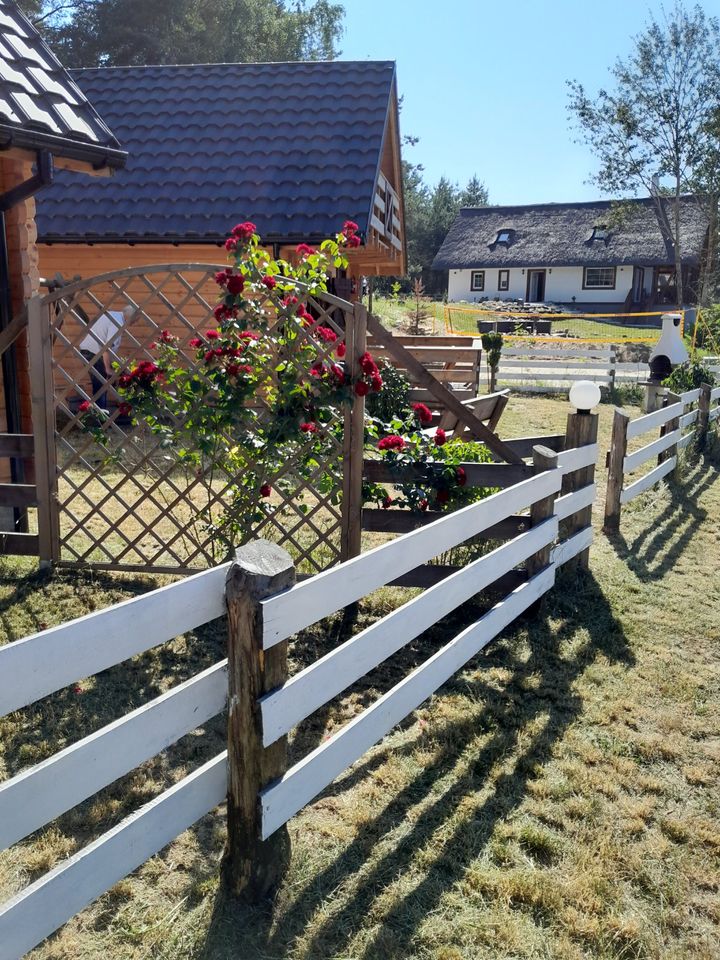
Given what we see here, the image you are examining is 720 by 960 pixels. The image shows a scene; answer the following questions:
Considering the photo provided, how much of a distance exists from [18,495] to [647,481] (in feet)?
17.4

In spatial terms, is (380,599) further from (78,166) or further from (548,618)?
(78,166)

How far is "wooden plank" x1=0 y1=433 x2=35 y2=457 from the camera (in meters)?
5.43

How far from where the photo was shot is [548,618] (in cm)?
516

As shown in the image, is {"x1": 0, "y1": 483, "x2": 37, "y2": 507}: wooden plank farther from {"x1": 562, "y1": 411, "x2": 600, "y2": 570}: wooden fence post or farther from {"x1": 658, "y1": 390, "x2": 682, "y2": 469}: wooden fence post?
{"x1": 658, "y1": 390, "x2": 682, "y2": 469}: wooden fence post

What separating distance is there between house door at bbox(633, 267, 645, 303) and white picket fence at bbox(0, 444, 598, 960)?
4352cm

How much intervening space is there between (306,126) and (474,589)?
35.4 ft

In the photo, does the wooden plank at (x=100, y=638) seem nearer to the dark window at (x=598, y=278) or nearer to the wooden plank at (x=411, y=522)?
the wooden plank at (x=411, y=522)

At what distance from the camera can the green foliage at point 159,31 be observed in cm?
3216

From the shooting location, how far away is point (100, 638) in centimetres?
197

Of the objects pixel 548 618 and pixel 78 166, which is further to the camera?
pixel 78 166

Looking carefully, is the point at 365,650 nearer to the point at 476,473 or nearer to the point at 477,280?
the point at 476,473

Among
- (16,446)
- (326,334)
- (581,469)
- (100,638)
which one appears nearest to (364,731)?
(100,638)

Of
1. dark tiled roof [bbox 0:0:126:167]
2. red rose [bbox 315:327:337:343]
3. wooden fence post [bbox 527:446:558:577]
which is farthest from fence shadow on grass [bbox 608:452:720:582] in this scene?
dark tiled roof [bbox 0:0:126:167]

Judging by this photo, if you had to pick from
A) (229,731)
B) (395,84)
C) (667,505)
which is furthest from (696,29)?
(229,731)
